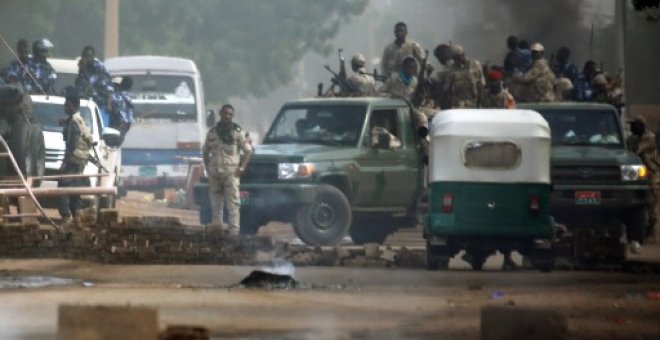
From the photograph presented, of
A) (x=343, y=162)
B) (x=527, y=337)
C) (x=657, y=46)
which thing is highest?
(x=657, y=46)

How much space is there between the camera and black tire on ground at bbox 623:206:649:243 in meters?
23.9

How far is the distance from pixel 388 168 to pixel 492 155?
3.77m

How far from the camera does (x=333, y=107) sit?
25.1 meters

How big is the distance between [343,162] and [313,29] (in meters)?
38.7

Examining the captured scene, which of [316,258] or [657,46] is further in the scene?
[657,46]

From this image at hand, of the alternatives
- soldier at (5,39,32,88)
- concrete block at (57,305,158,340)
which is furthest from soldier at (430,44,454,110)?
concrete block at (57,305,158,340)

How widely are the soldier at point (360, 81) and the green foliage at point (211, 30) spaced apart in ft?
76.4

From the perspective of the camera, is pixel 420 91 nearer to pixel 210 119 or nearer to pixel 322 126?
pixel 322 126

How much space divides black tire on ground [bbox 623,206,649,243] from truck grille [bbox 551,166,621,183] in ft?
1.92

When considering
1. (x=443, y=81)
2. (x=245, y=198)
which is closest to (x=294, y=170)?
(x=245, y=198)

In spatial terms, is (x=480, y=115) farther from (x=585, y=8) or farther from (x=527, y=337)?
(x=585, y=8)

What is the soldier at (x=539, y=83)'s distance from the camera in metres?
26.7

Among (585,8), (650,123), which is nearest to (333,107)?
(650,123)

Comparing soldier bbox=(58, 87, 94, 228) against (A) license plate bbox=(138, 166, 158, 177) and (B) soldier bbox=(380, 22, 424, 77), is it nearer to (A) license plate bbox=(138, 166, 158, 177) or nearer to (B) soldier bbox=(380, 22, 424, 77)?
(B) soldier bbox=(380, 22, 424, 77)
